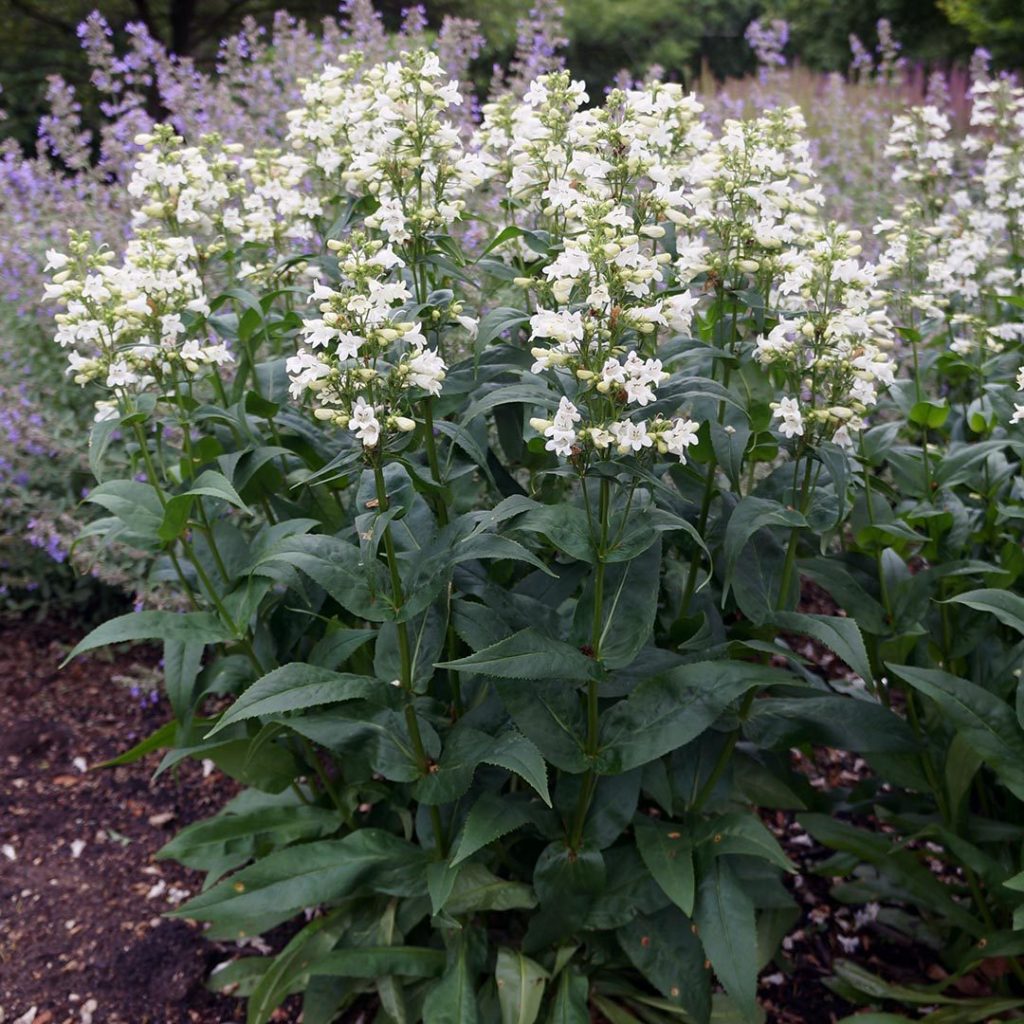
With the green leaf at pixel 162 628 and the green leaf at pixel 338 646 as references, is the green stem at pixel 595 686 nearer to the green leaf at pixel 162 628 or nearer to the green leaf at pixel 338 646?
the green leaf at pixel 338 646

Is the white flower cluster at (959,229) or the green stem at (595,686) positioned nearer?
the green stem at (595,686)

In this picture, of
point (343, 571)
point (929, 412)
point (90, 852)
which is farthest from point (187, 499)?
point (929, 412)

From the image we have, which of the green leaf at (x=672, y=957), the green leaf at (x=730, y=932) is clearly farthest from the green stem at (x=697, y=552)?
the green leaf at (x=672, y=957)

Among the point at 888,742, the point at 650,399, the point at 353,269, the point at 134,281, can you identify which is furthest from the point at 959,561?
the point at 134,281

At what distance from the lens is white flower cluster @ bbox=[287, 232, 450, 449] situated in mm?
2123

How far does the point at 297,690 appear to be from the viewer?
238cm

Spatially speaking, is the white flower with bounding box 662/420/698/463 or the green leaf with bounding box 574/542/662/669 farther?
the green leaf with bounding box 574/542/662/669

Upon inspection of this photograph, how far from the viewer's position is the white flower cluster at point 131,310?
2.49 metres

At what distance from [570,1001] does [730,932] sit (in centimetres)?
45

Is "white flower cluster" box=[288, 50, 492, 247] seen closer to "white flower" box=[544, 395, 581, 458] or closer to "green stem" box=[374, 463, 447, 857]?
"green stem" box=[374, 463, 447, 857]

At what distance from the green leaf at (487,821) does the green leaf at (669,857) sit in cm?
30

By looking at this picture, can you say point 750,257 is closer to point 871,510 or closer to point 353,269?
point 871,510

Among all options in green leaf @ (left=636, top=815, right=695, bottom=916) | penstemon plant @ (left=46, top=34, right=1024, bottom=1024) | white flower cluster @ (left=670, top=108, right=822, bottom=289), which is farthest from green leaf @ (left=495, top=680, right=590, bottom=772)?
white flower cluster @ (left=670, top=108, right=822, bottom=289)

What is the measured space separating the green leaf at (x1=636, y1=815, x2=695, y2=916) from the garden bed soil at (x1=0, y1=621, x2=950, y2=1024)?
2.39 feet
